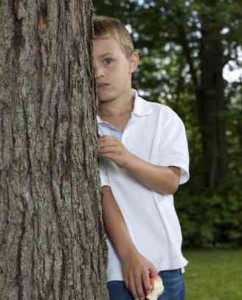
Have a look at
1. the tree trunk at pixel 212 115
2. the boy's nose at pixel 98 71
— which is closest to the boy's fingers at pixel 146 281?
the boy's nose at pixel 98 71

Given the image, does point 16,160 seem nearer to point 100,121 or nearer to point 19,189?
point 19,189

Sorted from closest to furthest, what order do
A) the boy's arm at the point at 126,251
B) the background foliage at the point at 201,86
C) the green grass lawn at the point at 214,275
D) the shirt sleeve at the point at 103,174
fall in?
the boy's arm at the point at 126,251
the shirt sleeve at the point at 103,174
the green grass lawn at the point at 214,275
the background foliage at the point at 201,86

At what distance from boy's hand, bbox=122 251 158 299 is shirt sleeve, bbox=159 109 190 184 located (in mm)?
319

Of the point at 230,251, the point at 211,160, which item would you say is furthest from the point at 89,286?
the point at 211,160

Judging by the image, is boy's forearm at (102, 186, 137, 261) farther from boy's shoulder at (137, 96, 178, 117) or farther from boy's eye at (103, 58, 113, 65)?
boy's eye at (103, 58, 113, 65)

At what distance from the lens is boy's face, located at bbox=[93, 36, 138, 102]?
10.1 ft

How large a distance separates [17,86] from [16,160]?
23cm

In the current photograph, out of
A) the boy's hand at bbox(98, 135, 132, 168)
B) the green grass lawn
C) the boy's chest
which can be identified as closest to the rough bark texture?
the boy's hand at bbox(98, 135, 132, 168)

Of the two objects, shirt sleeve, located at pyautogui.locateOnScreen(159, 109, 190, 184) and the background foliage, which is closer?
shirt sleeve, located at pyautogui.locateOnScreen(159, 109, 190, 184)

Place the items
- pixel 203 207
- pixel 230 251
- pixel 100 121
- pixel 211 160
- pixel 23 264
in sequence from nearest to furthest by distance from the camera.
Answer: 1. pixel 23 264
2. pixel 100 121
3. pixel 230 251
4. pixel 203 207
5. pixel 211 160

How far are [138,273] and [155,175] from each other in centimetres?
32

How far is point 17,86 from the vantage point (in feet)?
9.33

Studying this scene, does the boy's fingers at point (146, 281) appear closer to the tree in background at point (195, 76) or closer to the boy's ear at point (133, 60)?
the boy's ear at point (133, 60)

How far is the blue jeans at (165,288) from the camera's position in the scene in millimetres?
3020
